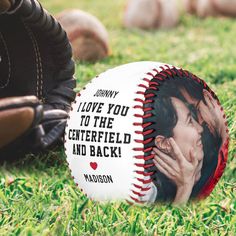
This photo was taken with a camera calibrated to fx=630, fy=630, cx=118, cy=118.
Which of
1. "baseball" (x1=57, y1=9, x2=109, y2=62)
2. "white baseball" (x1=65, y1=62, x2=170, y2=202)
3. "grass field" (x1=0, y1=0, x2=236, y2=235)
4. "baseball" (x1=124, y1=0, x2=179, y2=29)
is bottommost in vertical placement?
"baseball" (x1=124, y1=0, x2=179, y2=29)

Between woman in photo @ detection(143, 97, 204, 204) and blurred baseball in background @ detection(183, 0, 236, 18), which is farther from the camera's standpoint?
blurred baseball in background @ detection(183, 0, 236, 18)

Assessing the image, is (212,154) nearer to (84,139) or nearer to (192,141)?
(192,141)

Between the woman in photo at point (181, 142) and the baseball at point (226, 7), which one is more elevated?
the woman in photo at point (181, 142)

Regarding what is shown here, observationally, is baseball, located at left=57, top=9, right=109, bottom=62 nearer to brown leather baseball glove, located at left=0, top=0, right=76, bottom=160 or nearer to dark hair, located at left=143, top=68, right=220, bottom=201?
brown leather baseball glove, located at left=0, top=0, right=76, bottom=160

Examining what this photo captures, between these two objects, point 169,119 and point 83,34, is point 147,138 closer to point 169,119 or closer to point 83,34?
point 169,119

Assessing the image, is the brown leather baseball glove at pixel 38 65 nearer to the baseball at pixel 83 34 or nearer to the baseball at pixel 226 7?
the baseball at pixel 83 34

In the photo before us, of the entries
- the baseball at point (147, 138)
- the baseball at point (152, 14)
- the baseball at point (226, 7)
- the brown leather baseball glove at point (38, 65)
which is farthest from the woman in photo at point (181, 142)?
the baseball at point (226, 7)

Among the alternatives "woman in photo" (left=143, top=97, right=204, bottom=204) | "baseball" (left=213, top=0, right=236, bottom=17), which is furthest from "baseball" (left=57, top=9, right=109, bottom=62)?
"baseball" (left=213, top=0, right=236, bottom=17)
